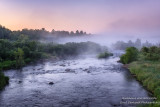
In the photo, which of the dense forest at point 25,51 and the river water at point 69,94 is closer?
the river water at point 69,94

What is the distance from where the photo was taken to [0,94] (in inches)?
1273

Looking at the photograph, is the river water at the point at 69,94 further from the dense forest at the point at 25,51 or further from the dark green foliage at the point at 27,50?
the dark green foliage at the point at 27,50

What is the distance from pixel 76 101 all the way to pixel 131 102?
27.1 feet

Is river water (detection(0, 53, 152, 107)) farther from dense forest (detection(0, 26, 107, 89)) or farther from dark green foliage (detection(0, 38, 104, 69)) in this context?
dark green foliage (detection(0, 38, 104, 69))

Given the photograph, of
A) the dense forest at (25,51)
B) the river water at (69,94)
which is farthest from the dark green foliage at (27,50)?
the river water at (69,94)

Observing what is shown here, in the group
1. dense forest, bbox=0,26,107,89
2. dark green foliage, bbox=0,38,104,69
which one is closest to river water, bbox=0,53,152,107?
dense forest, bbox=0,26,107,89

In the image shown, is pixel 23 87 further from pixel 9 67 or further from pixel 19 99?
pixel 9 67

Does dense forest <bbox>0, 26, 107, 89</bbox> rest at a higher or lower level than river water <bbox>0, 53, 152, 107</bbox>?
higher

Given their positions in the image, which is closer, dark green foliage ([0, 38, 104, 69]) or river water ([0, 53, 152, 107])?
river water ([0, 53, 152, 107])

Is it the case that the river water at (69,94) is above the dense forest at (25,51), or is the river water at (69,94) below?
below

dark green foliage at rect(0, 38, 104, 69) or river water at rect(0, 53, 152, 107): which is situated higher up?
dark green foliage at rect(0, 38, 104, 69)

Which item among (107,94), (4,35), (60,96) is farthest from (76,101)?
(4,35)

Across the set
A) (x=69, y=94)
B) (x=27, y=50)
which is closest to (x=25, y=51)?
(x=27, y=50)

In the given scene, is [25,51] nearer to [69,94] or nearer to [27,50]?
[27,50]
